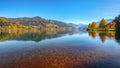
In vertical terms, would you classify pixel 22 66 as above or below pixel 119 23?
below

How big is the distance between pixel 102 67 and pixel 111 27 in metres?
168

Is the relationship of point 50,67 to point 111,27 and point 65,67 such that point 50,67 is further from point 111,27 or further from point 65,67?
point 111,27

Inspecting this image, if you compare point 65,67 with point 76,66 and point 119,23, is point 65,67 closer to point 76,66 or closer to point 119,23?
point 76,66

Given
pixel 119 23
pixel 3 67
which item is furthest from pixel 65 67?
pixel 119 23

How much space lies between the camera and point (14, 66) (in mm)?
26156

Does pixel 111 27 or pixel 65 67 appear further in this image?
pixel 111 27

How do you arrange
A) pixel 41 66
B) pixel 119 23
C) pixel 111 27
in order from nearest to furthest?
A: pixel 41 66 → pixel 119 23 → pixel 111 27

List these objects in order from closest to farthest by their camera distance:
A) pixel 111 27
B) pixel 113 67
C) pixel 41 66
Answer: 1. pixel 113 67
2. pixel 41 66
3. pixel 111 27

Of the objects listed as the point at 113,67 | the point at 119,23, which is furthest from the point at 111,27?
the point at 113,67

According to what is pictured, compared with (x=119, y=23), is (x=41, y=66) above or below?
below

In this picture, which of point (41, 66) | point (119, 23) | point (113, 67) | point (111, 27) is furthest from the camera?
point (111, 27)

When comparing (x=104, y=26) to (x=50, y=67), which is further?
(x=104, y=26)

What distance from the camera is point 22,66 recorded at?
86.2ft

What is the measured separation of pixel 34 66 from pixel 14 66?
3432 mm
